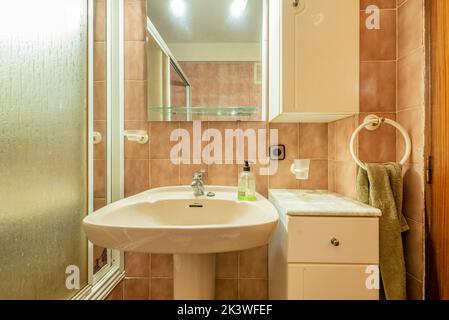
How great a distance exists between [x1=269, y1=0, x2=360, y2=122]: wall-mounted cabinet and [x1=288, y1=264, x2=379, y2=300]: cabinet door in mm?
566

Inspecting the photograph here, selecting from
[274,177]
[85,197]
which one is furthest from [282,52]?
[85,197]

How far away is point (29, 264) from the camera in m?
0.76

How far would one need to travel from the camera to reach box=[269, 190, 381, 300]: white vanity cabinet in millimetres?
767

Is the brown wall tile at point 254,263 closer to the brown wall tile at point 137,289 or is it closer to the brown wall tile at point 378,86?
the brown wall tile at point 137,289

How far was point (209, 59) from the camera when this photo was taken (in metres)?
1.21

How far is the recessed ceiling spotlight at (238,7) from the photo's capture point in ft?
3.90

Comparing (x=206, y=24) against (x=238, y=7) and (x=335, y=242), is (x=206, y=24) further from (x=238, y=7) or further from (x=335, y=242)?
(x=335, y=242)

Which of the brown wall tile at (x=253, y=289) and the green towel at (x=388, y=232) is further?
the brown wall tile at (x=253, y=289)

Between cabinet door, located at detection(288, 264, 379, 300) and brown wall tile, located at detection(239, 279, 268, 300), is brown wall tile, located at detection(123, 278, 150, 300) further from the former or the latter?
cabinet door, located at detection(288, 264, 379, 300)

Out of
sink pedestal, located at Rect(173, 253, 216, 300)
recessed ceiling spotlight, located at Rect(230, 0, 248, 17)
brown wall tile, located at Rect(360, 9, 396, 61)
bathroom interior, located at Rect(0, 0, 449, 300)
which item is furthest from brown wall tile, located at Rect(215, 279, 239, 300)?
recessed ceiling spotlight, located at Rect(230, 0, 248, 17)

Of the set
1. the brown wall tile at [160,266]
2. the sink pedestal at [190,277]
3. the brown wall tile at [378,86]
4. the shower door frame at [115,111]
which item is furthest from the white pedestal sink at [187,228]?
the brown wall tile at [378,86]

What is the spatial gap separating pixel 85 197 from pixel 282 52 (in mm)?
1012

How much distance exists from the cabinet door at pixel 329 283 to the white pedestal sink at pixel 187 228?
0.69 ft

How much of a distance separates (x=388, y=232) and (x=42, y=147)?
1.26 metres
